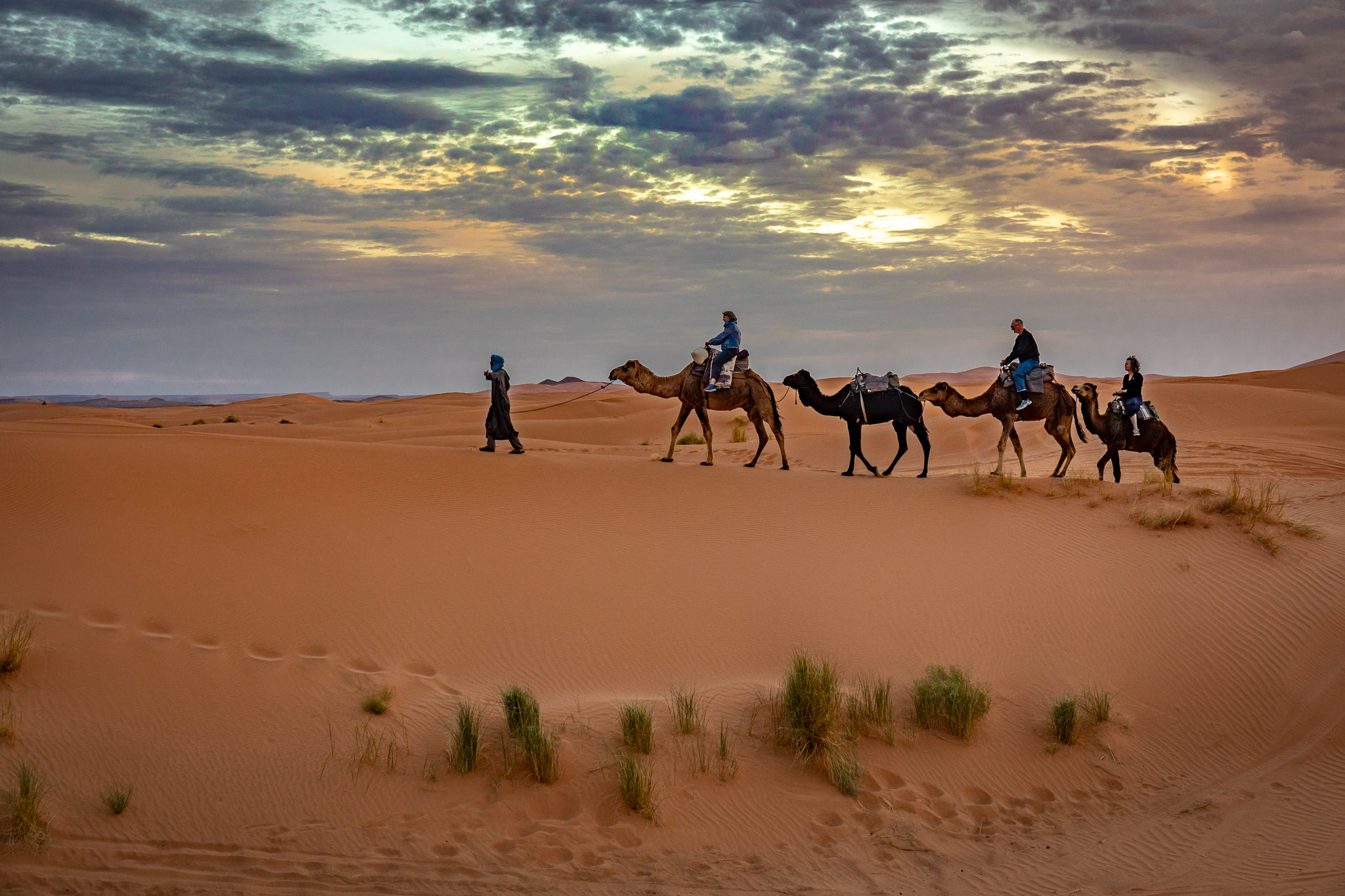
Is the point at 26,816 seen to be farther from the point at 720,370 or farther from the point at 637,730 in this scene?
the point at 720,370

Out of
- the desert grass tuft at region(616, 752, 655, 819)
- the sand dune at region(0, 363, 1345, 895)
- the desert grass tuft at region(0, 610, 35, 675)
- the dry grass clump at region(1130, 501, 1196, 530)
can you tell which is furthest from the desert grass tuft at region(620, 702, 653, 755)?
the dry grass clump at region(1130, 501, 1196, 530)

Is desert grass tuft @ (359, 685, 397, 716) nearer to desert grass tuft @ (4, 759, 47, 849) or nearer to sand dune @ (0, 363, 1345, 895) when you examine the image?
sand dune @ (0, 363, 1345, 895)

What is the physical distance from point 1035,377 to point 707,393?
5.50 m

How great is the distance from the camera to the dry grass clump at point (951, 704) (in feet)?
28.5

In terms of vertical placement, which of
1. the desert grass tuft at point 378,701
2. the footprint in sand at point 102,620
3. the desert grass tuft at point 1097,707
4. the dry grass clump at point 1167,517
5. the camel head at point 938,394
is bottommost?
the desert grass tuft at point 1097,707

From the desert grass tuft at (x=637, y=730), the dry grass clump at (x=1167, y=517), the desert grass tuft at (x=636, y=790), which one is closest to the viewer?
the desert grass tuft at (x=636, y=790)

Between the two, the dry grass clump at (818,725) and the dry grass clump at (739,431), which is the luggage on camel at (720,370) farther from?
the dry grass clump at (739,431)

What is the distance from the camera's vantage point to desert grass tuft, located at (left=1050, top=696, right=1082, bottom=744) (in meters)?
8.73

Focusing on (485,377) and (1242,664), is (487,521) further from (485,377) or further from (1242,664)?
(1242,664)

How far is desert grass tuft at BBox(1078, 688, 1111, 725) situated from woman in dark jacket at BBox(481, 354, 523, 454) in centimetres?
1130

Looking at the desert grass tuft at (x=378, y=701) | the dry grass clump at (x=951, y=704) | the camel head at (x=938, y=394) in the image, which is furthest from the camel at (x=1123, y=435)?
the desert grass tuft at (x=378, y=701)

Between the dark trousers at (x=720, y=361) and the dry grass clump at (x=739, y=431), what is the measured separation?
15.9 meters

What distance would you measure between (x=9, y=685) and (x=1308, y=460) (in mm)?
25694

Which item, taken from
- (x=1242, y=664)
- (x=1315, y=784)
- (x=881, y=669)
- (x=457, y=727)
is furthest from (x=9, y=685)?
(x=1242, y=664)
